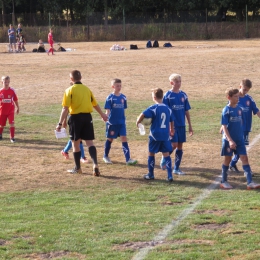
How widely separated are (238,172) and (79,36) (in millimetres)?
46366

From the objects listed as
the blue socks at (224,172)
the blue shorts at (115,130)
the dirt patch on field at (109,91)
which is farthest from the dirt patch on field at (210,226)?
the blue shorts at (115,130)

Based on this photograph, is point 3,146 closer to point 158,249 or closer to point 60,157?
point 60,157

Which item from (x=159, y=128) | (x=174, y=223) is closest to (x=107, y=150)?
(x=159, y=128)

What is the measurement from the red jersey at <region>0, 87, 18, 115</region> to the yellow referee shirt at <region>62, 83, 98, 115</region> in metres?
3.92

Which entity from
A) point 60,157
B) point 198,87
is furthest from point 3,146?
point 198,87

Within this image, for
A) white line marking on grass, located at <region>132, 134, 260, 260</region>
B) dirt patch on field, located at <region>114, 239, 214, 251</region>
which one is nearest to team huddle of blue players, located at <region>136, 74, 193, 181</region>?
white line marking on grass, located at <region>132, 134, 260, 260</region>

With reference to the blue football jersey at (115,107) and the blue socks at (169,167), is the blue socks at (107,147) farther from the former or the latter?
the blue socks at (169,167)

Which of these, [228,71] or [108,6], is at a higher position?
[108,6]

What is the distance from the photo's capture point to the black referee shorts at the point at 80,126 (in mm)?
10906

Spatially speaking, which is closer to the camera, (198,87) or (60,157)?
(60,157)

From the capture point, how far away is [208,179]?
1058 centimetres

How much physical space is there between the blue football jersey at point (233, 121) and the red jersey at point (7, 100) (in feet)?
20.6

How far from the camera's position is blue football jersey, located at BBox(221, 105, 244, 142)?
9.79 meters

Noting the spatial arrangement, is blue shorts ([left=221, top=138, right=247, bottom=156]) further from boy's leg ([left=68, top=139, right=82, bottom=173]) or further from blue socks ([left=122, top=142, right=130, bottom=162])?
boy's leg ([left=68, top=139, right=82, bottom=173])
